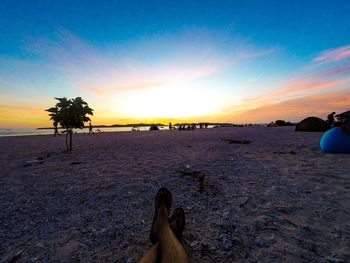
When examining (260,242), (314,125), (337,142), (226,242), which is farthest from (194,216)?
(314,125)

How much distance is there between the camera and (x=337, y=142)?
10266mm

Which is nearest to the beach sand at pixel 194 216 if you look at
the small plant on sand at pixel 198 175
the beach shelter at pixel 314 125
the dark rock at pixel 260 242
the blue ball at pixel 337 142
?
the dark rock at pixel 260 242

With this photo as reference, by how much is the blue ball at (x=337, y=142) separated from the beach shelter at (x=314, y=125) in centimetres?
1926

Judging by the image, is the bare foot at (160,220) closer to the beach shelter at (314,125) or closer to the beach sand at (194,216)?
the beach sand at (194,216)

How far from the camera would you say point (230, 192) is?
5.41 meters

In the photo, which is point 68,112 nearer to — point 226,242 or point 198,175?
point 198,175

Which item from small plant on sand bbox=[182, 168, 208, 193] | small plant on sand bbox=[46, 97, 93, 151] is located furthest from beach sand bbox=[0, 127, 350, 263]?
small plant on sand bbox=[46, 97, 93, 151]

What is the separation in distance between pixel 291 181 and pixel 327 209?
2.04m

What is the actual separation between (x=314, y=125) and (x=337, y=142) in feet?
64.8

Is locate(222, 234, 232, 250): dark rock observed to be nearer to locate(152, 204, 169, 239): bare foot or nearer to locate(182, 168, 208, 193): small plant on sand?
locate(152, 204, 169, 239): bare foot

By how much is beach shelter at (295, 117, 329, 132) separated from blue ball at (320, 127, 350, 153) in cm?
1926

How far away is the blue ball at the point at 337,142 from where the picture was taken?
33.1 ft

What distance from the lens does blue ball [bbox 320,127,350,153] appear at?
397 inches

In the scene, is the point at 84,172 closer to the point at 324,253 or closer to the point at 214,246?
the point at 214,246
